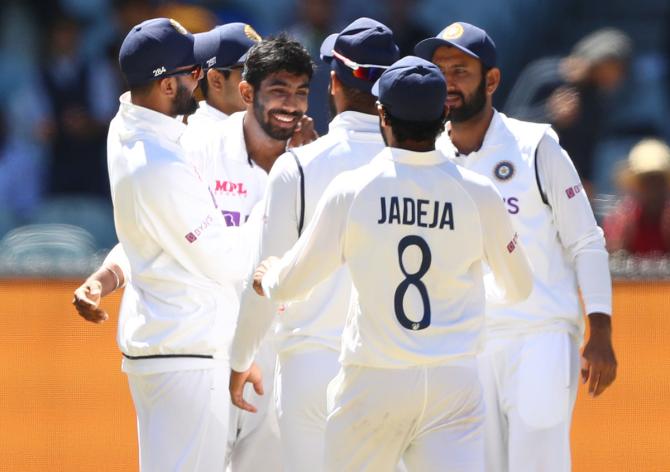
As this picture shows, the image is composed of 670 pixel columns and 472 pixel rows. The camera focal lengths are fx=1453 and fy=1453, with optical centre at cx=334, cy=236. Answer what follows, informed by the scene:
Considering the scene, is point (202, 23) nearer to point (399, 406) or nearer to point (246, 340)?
point (246, 340)

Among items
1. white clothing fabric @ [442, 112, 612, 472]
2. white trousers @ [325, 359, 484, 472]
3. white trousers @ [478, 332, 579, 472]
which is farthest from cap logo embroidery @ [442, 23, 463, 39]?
white trousers @ [325, 359, 484, 472]

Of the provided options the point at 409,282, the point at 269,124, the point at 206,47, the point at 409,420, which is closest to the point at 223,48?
the point at 206,47

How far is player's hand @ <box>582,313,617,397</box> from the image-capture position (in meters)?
5.24

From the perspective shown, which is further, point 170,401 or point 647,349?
point 647,349

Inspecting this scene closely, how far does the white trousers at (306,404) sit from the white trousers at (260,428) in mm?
→ 556

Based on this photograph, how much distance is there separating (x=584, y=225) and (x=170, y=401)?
1627 millimetres

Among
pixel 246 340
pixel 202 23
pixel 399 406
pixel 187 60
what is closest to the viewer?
pixel 399 406

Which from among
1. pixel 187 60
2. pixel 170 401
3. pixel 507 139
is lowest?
pixel 170 401

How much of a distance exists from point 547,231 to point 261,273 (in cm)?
130

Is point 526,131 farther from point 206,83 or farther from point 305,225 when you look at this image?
point 206,83

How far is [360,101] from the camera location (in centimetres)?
499

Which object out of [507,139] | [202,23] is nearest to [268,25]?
[202,23]

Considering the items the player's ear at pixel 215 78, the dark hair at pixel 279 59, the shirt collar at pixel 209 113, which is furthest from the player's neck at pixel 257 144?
the player's ear at pixel 215 78

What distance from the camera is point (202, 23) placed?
35.5 feet
